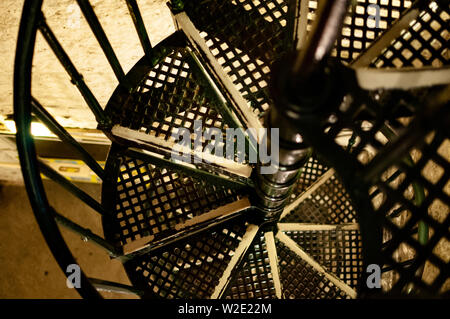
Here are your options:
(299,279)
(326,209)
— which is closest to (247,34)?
(326,209)

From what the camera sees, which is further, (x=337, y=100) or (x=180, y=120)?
(x=180, y=120)

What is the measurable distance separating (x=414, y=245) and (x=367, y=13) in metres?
1.58

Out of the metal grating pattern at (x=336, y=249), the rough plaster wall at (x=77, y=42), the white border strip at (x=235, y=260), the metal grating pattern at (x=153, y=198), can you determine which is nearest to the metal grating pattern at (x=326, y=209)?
the metal grating pattern at (x=336, y=249)

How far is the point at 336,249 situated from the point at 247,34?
235 centimetres

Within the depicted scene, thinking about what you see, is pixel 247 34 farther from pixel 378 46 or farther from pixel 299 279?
pixel 299 279

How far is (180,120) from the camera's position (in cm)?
238

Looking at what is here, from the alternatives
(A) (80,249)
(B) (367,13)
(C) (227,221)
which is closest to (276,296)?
(C) (227,221)

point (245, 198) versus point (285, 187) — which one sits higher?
point (285, 187)

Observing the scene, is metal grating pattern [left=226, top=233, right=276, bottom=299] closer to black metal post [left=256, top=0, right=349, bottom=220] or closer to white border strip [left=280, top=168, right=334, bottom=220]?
white border strip [left=280, top=168, right=334, bottom=220]

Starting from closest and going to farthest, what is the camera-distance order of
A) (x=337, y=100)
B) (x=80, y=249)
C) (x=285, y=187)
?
(x=337, y=100) → (x=285, y=187) → (x=80, y=249)

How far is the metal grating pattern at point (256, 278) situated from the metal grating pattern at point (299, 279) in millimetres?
485
